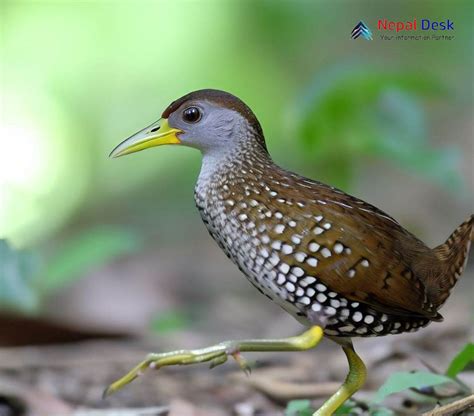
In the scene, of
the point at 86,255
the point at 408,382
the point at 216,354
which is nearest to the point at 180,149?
the point at 86,255

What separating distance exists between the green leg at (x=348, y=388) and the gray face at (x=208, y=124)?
940 millimetres

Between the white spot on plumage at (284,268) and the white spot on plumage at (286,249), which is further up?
the white spot on plumage at (286,249)

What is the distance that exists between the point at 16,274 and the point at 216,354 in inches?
60.6

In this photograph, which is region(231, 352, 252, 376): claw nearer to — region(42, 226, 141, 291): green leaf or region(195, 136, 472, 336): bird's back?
region(195, 136, 472, 336): bird's back

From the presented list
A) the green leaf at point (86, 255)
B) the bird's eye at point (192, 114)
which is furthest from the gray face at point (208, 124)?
the green leaf at point (86, 255)

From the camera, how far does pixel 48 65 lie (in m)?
9.55

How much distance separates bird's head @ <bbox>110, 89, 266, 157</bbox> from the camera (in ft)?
10.3

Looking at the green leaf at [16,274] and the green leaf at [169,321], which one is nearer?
the green leaf at [16,274]

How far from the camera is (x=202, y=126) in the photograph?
314 centimetres

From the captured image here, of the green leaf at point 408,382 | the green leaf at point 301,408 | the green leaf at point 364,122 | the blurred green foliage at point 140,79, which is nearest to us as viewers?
the green leaf at point 408,382

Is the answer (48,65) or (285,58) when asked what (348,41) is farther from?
(48,65)

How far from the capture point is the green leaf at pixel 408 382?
310cm

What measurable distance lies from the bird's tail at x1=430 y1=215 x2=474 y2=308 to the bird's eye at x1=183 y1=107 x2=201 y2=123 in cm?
103

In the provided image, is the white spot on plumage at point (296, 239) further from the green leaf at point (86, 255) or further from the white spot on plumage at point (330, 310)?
the green leaf at point (86, 255)
